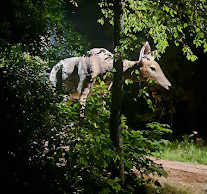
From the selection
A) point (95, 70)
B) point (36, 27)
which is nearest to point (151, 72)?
point (95, 70)

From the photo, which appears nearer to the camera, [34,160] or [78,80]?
[34,160]

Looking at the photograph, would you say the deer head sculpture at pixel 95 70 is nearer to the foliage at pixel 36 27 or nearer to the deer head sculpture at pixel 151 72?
the deer head sculpture at pixel 151 72

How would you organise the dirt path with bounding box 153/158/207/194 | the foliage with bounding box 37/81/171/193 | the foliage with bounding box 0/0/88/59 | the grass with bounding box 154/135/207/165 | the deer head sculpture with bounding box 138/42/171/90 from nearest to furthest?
1. the foliage with bounding box 0/0/88/59
2. the foliage with bounding box 37/81/171/193
3. the dirt path with bounding box 153/158/207/194
4. the grass with bounding box 154/135/207/165
5. the deer head sculpture with bounding box 138/42/171/90

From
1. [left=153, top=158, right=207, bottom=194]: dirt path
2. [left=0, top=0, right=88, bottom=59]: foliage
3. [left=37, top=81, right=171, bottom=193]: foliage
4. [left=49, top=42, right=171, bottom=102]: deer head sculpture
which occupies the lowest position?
[left=153, top=158, right=207, bottom=194]: dirt path

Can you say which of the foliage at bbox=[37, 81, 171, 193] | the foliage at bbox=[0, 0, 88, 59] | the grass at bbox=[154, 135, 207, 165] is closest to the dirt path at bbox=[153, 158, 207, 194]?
the foliage at bbox=[37, 81, 171, 193]

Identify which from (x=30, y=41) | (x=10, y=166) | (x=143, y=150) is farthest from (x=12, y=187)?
(x=143, y=150)

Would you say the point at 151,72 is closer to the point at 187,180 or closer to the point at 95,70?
the point at 95,70

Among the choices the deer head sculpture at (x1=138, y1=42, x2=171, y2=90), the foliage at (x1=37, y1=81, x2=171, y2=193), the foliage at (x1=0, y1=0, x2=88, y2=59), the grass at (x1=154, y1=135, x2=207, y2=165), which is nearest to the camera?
the foliage at (x1=0, y1=0, x2=88, y2=59)

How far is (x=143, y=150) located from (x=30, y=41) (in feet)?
6.93

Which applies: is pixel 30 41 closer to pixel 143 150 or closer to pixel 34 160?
pixel 34 160

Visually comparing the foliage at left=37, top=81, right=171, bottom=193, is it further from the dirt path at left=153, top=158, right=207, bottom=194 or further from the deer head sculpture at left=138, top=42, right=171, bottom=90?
the deer head sculpture at left=138, top=42, right=171, bottom=90

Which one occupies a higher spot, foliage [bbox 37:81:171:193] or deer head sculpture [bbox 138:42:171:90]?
deer head sculpture [bbox 138:42:171:90]

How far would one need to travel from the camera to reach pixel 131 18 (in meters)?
3.14

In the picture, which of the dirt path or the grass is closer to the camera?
the dirt path
